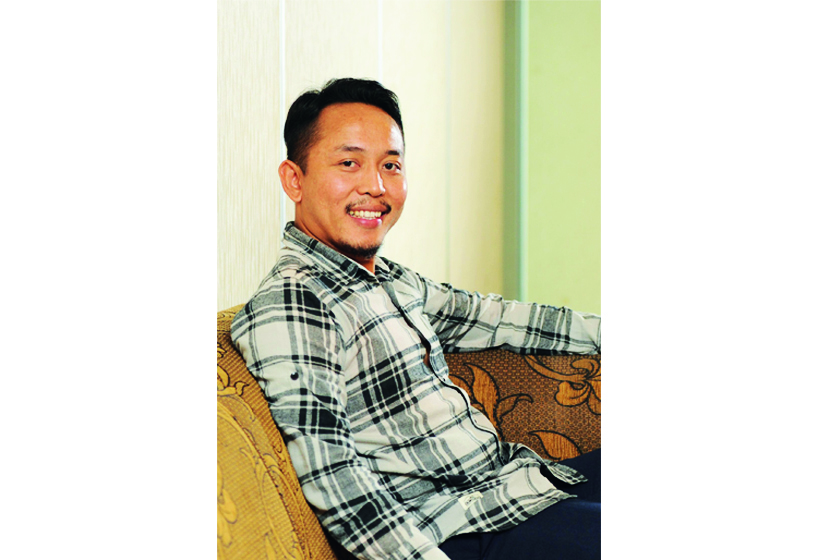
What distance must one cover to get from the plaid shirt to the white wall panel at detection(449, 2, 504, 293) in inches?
20.3

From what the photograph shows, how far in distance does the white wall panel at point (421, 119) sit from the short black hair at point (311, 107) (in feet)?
1.28

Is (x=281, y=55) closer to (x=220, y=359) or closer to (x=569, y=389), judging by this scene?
(x=220, y=359)

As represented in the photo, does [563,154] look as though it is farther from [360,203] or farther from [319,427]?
[319,427]

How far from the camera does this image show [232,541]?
693 millimetres

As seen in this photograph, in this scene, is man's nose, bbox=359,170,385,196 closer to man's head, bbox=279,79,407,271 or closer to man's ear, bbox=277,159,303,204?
man's head, bbox=279,79,407,271

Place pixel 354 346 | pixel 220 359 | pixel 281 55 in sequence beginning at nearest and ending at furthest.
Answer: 1. pixel 220 359
2. pixel 354 346
3. pixel 281 55

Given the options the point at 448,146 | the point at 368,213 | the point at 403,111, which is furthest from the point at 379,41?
the point at 368,213

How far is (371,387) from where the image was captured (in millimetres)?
1090

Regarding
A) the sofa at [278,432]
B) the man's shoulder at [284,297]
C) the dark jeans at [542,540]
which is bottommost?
the dark jeans at [542,540]

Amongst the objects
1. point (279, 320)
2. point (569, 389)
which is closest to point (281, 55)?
point (279, 320)

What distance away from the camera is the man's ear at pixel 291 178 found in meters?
1.21

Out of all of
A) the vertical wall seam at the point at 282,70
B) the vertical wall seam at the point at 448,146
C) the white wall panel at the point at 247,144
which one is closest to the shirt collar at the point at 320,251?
the white wall panel at the point at 247,144

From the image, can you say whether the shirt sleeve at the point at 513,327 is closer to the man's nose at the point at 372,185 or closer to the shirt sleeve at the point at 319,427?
the man's nose at the point at 372,185
